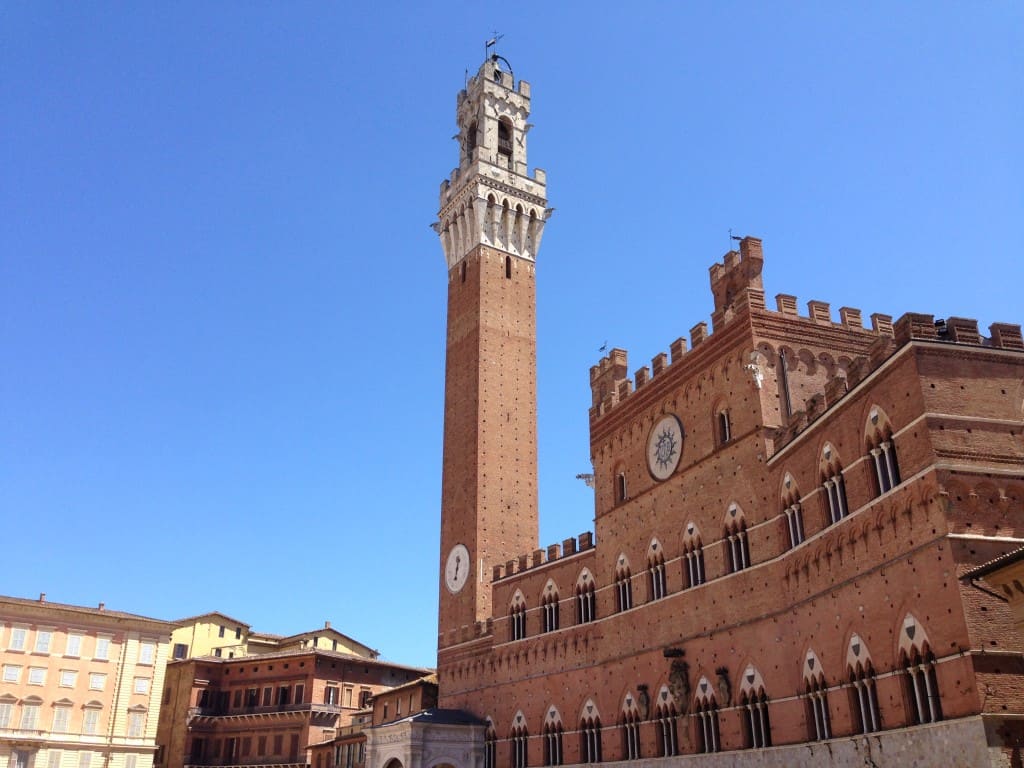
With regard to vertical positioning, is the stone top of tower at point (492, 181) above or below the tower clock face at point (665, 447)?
above

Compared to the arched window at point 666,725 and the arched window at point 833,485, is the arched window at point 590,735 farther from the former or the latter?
the arched window at point 833,485

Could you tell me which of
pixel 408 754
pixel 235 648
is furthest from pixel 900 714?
pixel 235 648

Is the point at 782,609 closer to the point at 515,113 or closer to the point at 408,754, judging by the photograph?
the point at 408,754

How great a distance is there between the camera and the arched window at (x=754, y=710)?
873 inches

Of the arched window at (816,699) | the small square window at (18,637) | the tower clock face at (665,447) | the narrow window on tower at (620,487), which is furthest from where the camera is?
the small square window at (18,637)

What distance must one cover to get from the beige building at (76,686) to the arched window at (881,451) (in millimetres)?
41743

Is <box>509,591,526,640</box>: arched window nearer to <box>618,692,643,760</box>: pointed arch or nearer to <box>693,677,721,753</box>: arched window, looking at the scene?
<box>618,692,643,760</box>: pointed arch

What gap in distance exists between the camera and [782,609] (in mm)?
22000

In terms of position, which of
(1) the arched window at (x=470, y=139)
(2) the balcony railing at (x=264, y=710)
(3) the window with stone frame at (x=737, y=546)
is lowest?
(2) the balcony railing at (x=264, y=710)

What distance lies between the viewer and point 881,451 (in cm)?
1822

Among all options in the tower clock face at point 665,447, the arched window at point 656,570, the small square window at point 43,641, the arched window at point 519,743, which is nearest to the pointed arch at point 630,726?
the arched window at point 656,570

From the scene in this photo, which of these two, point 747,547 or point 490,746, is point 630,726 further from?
point 490,746

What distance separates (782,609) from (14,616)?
128 ft

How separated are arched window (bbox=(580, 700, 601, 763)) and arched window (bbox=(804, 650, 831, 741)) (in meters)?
10.1
